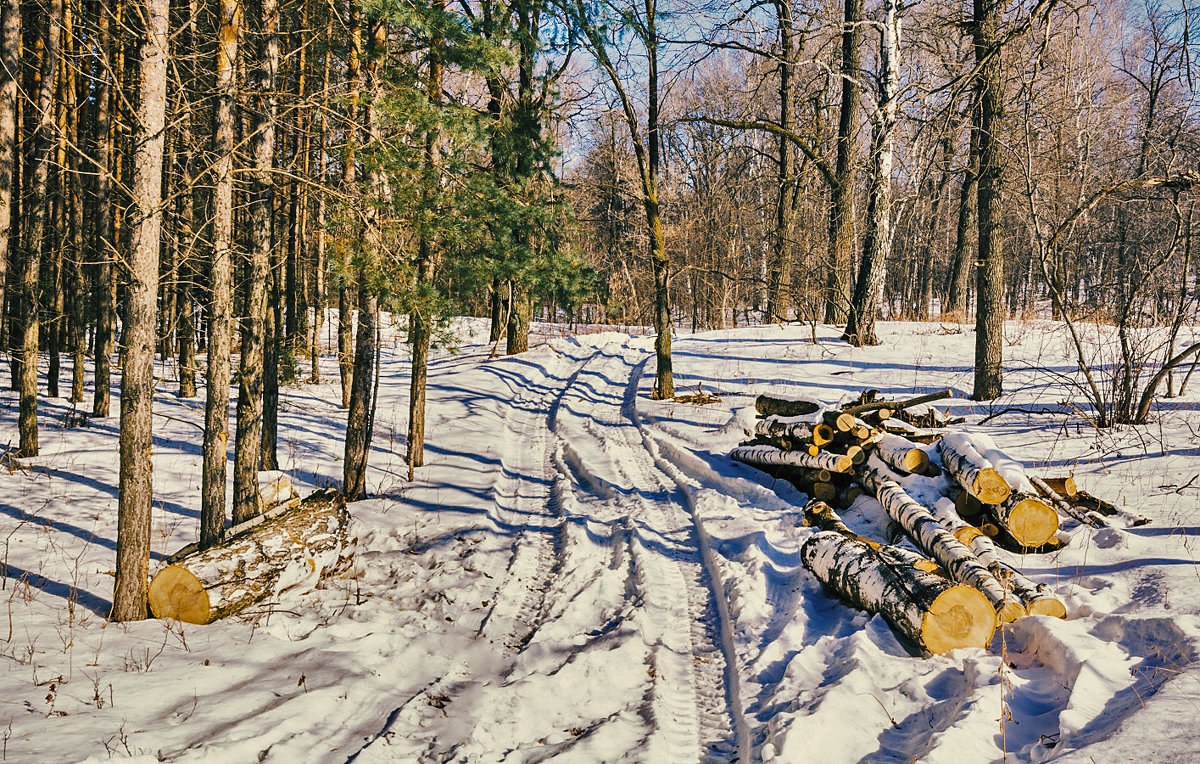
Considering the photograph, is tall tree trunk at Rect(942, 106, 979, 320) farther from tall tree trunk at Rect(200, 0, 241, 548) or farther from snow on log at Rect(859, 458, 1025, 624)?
tall tree trunk at Rect(200, 0, 241, 548)

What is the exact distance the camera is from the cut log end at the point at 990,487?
230 inches

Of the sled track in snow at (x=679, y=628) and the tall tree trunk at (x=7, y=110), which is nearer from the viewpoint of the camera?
the sled track in snow at (x=679, y=628)

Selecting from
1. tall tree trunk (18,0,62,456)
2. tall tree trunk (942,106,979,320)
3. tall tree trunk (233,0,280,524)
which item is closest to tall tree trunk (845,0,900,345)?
tall tree trunk (942,106,979,320)

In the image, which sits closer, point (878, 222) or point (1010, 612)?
point (1010, 612)

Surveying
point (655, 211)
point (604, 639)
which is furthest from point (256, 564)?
point (655, 211)

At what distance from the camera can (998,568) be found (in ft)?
16.3

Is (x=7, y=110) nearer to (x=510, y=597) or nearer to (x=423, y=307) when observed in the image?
(x=423, y=307)

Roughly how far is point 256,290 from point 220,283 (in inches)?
32.4

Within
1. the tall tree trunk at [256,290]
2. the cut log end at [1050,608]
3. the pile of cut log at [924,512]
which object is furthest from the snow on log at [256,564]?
the cut log end at [1050,608]

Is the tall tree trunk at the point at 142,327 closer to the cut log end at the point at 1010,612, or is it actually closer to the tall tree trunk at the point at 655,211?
the cut log end at the point at 1010,612

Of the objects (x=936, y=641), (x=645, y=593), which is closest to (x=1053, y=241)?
(x=936, y=641)

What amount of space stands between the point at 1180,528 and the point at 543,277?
9.27 metres

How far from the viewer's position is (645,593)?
229 inches

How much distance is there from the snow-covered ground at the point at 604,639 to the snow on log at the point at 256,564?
0.24 m
